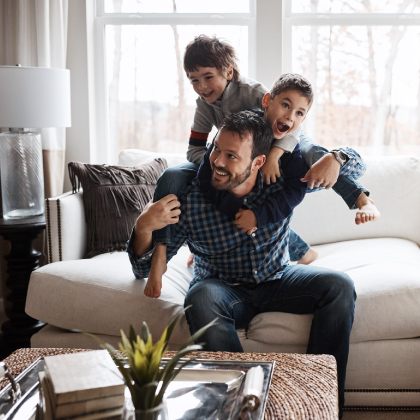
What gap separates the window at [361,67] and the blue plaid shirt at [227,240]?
55.8 inches

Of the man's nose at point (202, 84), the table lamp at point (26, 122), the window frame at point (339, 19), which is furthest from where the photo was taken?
the window frame at point (339, 19)

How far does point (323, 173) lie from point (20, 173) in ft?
5.01

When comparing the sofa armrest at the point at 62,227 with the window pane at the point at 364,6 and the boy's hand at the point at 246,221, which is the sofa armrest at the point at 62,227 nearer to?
the boy's hand at the point at 246,221

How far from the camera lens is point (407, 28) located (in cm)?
335

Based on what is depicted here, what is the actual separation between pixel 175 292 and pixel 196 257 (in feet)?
0.49

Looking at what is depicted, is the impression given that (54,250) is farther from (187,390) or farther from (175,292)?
(187,390)

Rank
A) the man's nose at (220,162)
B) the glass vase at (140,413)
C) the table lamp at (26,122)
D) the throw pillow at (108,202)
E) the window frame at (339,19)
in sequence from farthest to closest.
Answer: the window frame at (339,19), the table lamp at (26,122), the throw pillow at (108,202), the man's nose at (220,162), the glass vase at (140,413)

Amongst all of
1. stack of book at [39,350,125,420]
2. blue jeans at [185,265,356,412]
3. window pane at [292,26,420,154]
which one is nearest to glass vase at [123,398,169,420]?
stack of book at [39,350,125,420]

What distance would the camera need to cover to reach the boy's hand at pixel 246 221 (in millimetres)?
2066

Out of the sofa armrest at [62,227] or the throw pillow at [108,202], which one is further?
the throw pillow at [108,202]

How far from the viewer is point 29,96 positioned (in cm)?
279

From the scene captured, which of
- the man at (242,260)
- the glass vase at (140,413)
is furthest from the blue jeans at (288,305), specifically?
the glass vase at (140,413)

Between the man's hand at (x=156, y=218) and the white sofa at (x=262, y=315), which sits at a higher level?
the man's hand at (x=156, y=218)

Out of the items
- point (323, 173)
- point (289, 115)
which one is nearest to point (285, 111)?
point (289, 115)
